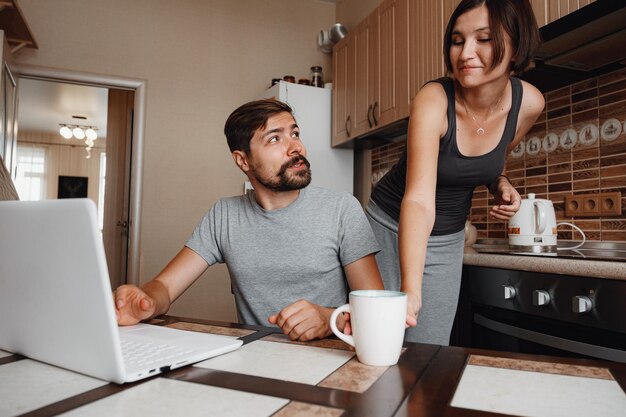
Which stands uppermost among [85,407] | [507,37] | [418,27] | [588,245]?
[418,27]

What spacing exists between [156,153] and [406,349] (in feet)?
9.46

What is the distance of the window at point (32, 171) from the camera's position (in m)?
8.30

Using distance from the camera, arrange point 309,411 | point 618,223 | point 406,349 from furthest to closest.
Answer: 1. point 618,223
2. point 406,349
3. point 309,411

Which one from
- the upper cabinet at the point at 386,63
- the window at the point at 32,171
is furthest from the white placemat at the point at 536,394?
the window at the point at 32,171

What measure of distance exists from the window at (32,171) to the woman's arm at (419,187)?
28.6 ft

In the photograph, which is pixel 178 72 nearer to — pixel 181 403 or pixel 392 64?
pixel 392 64

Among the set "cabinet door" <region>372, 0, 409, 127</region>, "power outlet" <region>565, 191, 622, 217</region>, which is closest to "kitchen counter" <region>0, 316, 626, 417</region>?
"power outlet" <region>565, 191, 622, 217</region>

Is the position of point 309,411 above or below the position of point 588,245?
below

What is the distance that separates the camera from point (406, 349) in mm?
742

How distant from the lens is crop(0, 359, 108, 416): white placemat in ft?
1.68

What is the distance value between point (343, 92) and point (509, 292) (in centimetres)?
200

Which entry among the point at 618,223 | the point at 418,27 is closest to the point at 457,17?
the point at 618,223

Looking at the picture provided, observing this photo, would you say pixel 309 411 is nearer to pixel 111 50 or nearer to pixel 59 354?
pixel 59 354

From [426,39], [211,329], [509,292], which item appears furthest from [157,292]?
[426,39]
